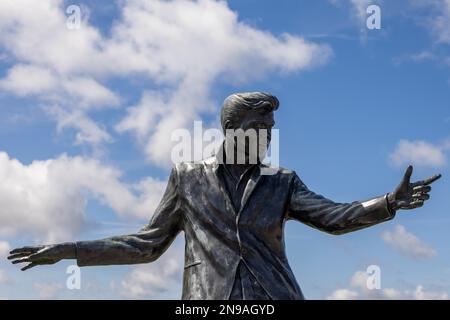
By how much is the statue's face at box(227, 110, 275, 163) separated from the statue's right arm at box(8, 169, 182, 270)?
2.67 feet

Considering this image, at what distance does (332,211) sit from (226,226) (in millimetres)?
1140

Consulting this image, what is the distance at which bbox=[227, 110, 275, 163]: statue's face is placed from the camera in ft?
38.0

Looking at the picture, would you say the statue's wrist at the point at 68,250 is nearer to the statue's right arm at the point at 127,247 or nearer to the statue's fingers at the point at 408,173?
the statue's right arm at the point at 127,247

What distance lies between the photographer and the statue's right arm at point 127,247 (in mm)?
11344

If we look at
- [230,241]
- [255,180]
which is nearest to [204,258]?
[230,241]

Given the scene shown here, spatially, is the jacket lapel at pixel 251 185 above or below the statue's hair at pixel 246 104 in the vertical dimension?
below

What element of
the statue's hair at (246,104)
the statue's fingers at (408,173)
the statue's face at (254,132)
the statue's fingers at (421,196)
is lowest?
the statue's fingers at (421,196)

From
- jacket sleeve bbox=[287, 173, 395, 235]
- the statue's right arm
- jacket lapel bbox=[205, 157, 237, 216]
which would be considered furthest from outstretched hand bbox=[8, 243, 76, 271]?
jacket sleeve bbox=[287, 173, 395, 235]

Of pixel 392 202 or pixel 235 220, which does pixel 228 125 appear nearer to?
pixel 235 220

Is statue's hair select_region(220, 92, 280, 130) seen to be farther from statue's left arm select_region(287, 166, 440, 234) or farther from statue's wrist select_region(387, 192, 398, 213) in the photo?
statue's wrist select_region(387, 192, 398, 213)

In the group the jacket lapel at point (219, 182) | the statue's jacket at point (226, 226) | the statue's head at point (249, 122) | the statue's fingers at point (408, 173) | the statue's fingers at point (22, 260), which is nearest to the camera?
the statue's fingers at point (408, 173)

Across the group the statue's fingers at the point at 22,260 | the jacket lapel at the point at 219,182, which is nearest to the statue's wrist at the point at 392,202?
the jacket lapel at the point at 219,182
